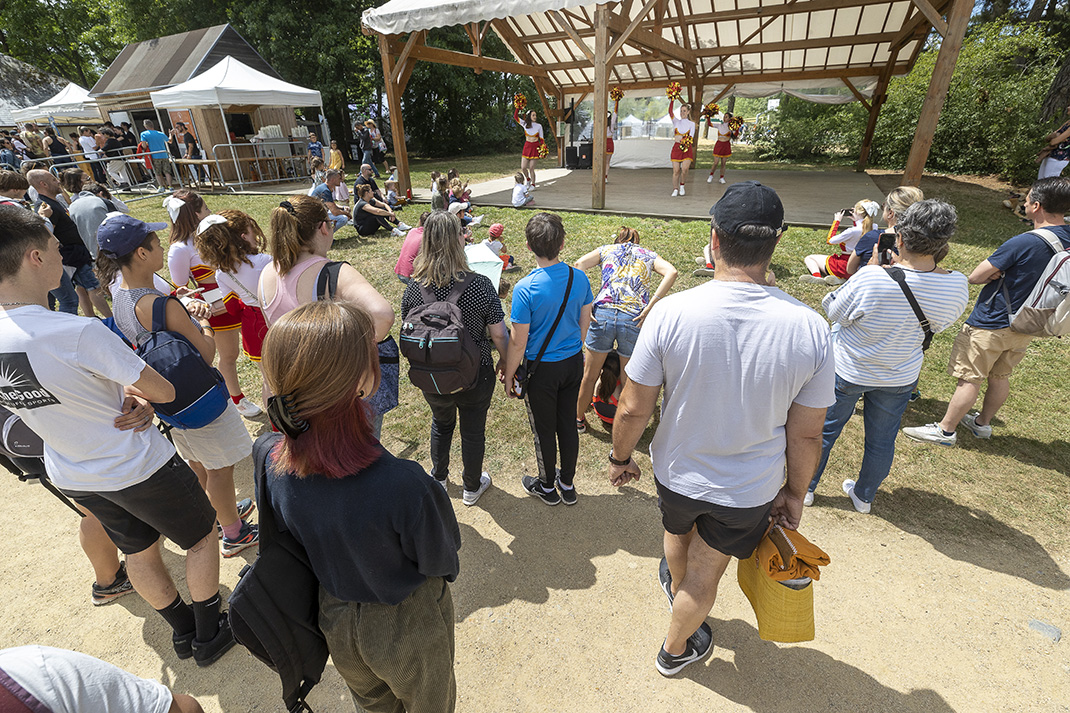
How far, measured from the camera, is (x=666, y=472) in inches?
78.0

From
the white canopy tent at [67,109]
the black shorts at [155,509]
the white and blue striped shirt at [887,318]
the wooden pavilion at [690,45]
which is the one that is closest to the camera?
the black shorts at [155,509]

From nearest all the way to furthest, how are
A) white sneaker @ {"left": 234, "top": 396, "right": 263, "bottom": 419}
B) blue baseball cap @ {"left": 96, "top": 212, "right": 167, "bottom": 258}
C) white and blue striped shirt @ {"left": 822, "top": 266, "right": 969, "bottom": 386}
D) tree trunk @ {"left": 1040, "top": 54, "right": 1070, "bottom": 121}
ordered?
blue baseball cap @ {"left": 96, "top": 212, "right": 167, "bottom": 258} → white and blue striped shirt @ {"left": 822, "top": 266, "right": 969, "bottom": 386} → white sneaker @ {"left": 234, "top": 396, "right": 263, "bottom": 419} → tree trunk @ {"left": 1040, "top": 54, "right": 1070, "bottom": 121}

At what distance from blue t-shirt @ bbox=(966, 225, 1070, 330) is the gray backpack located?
41mm

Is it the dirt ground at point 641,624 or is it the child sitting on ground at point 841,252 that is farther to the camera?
the child sitting on ground at point 841,252

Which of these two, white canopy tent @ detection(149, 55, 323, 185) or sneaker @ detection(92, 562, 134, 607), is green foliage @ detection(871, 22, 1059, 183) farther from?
white canopy tent @ detection(149, 55, 323, 185)

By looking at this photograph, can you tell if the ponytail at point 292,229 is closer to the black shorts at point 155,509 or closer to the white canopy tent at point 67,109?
the black shorts at point 155,509

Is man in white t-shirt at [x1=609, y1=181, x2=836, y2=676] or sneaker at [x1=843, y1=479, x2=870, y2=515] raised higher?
man in white t-shirt at [x1=609, y1=181, x2=836, y2=676]

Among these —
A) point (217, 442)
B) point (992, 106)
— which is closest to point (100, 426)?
point (217, 442)

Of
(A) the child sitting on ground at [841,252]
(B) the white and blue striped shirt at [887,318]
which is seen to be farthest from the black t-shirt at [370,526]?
(A) the child sitting on ground at [841,252]

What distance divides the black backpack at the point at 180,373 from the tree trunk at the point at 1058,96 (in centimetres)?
1693

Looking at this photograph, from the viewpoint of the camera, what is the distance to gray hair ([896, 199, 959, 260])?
2545 millimetres

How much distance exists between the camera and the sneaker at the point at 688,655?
2298 millimetres

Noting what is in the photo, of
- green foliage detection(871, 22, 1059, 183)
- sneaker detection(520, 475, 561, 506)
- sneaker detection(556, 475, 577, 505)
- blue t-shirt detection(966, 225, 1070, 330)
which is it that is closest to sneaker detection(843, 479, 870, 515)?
blue t-shirt detection(966, 225, 1070, 330)

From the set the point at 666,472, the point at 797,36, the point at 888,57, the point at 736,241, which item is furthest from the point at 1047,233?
the point at 888,57
